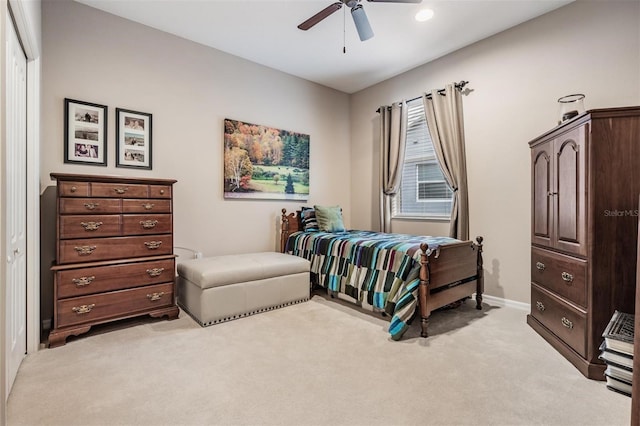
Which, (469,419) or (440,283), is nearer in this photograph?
(469,419)

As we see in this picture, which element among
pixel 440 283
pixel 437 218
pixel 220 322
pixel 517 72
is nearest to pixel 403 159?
pixel 437 218

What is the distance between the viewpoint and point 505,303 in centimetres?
333

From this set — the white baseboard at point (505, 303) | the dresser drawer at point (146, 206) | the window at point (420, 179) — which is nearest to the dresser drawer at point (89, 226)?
the dresser drawer at point (146, 206)

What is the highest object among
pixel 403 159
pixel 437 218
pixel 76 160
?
pixel 403 159

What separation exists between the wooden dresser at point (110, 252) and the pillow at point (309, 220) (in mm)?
1732

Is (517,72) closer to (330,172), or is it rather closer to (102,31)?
(330,172)

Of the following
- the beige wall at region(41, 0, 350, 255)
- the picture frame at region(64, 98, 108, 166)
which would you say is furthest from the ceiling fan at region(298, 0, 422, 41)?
the picture frame at region(64, 98, 108, 166)

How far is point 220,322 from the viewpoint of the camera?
2795 millimetres

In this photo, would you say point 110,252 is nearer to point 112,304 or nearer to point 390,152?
point 112,304

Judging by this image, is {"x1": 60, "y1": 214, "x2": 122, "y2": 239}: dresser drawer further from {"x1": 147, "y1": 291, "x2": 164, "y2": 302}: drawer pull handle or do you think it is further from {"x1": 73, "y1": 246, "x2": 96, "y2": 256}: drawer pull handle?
{"x1": 147, "y1": 291, "x2": 164, "y2": 302}: drawer pull handle

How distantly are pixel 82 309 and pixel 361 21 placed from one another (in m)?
3.26

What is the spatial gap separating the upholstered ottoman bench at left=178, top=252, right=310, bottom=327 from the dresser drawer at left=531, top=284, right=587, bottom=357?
2143 mm

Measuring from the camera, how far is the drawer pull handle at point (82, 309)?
237cm

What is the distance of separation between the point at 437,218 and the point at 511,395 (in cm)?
249
